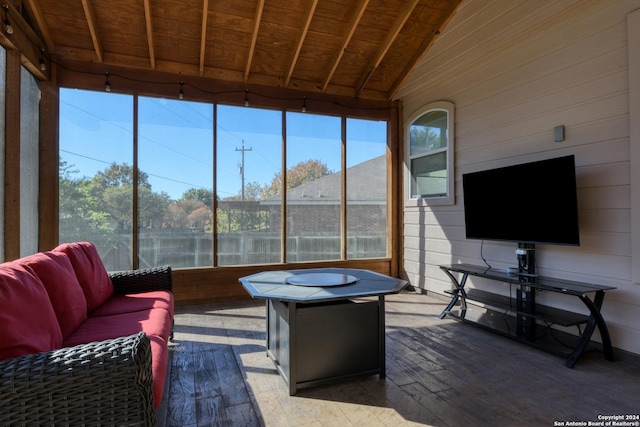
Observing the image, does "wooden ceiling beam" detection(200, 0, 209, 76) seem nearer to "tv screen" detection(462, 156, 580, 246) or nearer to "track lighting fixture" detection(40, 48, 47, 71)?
"track lighting fixture" detection(40, 48, 47, 71)

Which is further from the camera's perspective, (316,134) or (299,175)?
(316,134)

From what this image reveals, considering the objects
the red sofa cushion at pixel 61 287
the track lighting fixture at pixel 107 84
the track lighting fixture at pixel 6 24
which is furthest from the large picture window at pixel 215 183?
the red sofa cushion at pixel 61 287

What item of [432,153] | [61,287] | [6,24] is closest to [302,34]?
[432,153]

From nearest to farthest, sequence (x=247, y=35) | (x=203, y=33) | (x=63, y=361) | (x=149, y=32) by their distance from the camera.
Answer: (x=63, y=361) < (x=149, y=32) < (x=203, y=33) < (x=247, y=35)

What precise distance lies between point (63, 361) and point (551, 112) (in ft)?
13.9

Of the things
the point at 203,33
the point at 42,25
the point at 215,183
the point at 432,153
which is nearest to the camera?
the point at 42,25

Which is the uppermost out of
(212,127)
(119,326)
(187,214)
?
(212,127)

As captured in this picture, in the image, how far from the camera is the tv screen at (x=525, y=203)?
3.06 metres

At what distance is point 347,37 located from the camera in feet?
14.9

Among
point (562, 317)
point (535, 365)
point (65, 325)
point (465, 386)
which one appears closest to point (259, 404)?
point (65, 325)

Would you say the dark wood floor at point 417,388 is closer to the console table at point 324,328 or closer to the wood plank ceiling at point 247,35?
the console table at point 324,328

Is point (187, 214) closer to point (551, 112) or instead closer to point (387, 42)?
point (387, 42)

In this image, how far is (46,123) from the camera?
4.19 metres

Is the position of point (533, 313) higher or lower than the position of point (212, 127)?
lower
